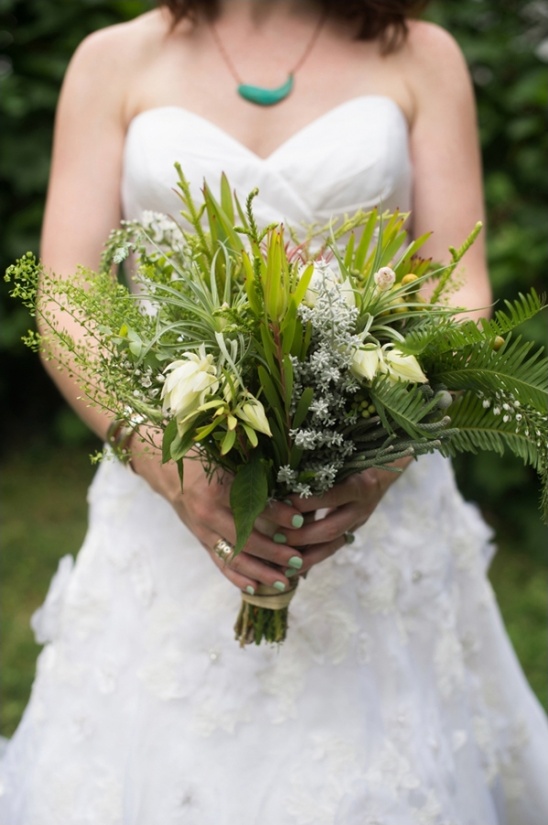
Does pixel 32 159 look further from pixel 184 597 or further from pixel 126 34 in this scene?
pixel 184 597

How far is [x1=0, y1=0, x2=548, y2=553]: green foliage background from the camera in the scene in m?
5.08

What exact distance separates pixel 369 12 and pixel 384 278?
122 cm

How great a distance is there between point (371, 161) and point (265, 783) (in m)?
1.45

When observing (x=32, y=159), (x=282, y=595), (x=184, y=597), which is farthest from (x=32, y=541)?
(x=282, y=595)

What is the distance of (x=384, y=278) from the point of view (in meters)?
1.59

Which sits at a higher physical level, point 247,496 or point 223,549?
point 247,496

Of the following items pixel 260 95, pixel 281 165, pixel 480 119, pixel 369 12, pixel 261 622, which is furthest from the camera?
pixel 480 119

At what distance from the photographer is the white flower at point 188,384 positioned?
147 cm

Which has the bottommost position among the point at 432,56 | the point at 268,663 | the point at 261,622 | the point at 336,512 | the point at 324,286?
the point at 268,663

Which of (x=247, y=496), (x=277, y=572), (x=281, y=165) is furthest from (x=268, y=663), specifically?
(x=281, y=165)

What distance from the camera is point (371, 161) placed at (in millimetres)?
2268

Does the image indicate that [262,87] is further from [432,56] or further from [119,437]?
[119,437]

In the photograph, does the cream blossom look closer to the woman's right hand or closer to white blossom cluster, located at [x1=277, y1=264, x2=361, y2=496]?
white blossom cluster, located at [x1=277, y1=264, x2=361, y2=496]

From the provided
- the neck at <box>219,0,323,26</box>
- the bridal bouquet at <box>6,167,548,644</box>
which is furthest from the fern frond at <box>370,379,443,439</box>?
the neck at <box>219,0,323,26</box>
